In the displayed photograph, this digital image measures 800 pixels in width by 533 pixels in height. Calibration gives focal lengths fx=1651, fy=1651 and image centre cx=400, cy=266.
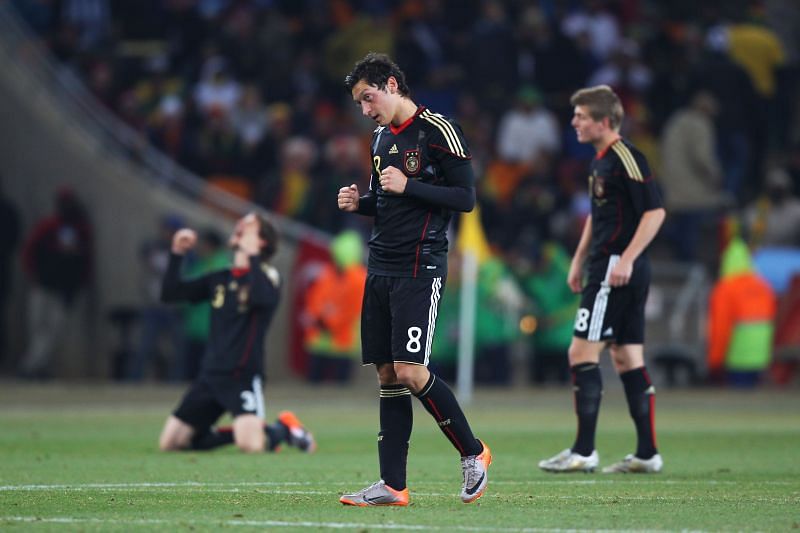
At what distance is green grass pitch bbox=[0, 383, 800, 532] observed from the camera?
304 inches

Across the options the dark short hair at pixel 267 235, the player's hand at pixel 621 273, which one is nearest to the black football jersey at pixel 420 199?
the player's hand at pixel 621 273

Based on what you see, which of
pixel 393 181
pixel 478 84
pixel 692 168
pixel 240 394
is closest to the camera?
pixel 393 181

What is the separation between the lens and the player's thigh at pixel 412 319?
826cm

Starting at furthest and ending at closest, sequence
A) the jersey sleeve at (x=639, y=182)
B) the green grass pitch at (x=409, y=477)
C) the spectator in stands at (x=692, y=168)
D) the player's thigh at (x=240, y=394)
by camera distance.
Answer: the spectator in stands at (x=692, y=168) < the player's thigh at (x=240, y=394) < the jersey sleeve at (x=639, y=182) < the green grass pitch at (x=409, y=477)

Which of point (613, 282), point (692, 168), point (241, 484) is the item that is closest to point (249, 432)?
point (241, 484)

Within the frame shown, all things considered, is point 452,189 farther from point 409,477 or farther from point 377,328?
point 409,477

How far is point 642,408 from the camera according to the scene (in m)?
10.9

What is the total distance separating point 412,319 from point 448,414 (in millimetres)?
550

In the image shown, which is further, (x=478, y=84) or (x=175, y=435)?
(x=478, y=84)

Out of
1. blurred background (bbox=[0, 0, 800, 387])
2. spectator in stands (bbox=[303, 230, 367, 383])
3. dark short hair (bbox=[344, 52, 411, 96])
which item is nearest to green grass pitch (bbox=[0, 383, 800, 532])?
dark short hair (bbox=[344, 52, 411, 96])

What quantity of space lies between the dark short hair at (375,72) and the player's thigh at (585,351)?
2933 mm

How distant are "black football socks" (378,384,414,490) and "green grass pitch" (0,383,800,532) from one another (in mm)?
196

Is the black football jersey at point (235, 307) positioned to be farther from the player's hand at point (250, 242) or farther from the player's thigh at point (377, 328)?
the player's thigh at point (377, 328)

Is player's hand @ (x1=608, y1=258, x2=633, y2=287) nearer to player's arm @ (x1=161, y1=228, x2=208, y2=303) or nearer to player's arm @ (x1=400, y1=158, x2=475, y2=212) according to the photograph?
player's arm @ (x1=400, y1=158, x2=475, y2=212)
